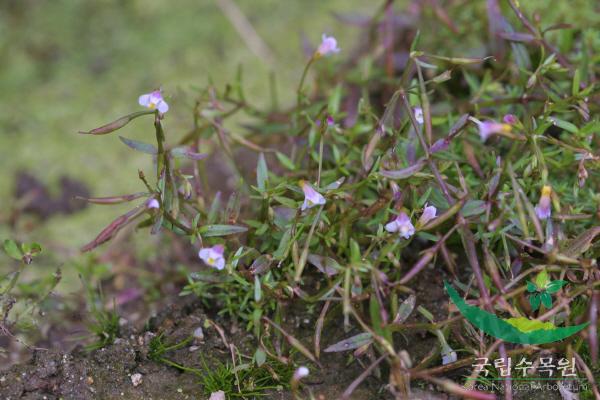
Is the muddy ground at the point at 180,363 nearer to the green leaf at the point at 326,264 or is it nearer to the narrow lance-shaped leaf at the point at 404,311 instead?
the narrow lance-shaped leaf at the point at 404,311

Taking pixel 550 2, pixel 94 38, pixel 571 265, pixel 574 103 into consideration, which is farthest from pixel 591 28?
pixel 94 38

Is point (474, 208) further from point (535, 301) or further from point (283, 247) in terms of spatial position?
point (283, 247)

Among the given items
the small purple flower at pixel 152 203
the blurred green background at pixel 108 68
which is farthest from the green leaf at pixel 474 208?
the blurred green background at pixel 108 68

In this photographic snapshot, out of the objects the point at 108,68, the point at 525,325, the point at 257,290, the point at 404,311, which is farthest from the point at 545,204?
the point at 108,68

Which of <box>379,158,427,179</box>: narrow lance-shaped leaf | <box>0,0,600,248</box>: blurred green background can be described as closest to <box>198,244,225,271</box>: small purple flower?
<box>379,158,427,179</box>: narrow lance-shaped leaf

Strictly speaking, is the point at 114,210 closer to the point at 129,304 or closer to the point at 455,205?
the point at 129,304

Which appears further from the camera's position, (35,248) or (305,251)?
(35,248)

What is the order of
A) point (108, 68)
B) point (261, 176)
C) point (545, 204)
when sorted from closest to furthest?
point (545, 204) → point (261, 176) → point (108, 68)
